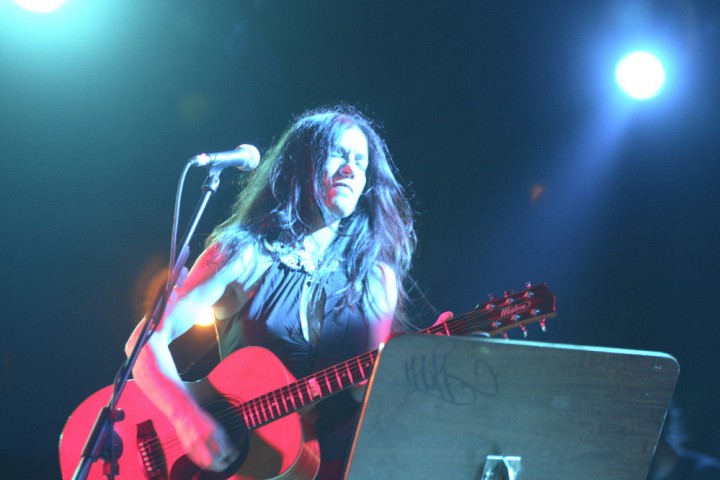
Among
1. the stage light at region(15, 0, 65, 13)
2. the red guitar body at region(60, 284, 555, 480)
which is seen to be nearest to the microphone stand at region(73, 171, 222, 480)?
the red guitar body at region(60, 284, 555, 480)

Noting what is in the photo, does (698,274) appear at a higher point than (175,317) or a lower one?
lower

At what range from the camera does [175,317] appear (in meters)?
2.47

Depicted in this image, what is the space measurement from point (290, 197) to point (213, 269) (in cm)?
43

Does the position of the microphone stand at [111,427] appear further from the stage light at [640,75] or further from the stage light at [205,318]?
the stage light at [640,75]

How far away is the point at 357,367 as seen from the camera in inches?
83.0

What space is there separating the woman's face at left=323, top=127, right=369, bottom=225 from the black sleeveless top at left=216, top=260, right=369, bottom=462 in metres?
0.26

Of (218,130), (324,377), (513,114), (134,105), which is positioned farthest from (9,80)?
(513,114)

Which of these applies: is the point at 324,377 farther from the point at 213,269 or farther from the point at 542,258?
the point at 542,258

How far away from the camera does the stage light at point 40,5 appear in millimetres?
2848

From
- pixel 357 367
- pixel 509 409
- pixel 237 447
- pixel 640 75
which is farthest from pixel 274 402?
Answer: pixel 640 75

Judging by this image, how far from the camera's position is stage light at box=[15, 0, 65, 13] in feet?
9.34

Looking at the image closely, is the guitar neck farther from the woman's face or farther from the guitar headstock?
the woman's face

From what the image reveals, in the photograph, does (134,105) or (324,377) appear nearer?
(324,377)

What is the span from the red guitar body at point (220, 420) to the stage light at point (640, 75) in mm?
2088
